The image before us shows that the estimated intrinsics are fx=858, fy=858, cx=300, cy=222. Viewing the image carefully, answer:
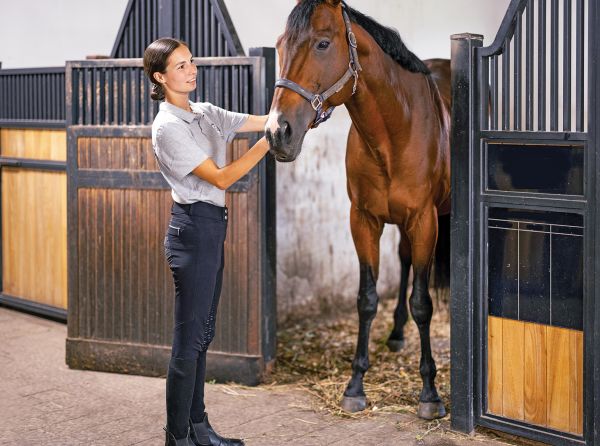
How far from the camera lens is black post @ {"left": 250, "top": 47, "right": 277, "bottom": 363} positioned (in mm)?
3764

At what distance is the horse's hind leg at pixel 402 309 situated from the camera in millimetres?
4461

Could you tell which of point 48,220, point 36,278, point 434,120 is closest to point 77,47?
point 48,220

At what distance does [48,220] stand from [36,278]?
0.39 m

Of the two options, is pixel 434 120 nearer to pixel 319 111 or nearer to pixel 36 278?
pixel 319 111

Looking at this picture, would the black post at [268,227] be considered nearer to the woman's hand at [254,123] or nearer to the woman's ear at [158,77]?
the woman's hand at [254,123]

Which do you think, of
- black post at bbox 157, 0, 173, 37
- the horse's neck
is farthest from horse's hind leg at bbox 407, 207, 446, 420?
black post at bbox 157, 0, 173, 37

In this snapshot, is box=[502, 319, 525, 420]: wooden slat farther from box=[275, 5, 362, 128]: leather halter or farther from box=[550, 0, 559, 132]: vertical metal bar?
box=[275, 5, 362, 128]: leather halter

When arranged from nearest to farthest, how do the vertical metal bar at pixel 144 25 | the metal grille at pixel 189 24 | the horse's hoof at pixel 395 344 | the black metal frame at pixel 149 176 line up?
the black metal frame at pixel 149 176 < the metal grille at pixel 189 24 < the vertical metal bar at pixel 144 25 < the horse's hoof at pixel 395 344

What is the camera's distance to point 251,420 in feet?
10.9

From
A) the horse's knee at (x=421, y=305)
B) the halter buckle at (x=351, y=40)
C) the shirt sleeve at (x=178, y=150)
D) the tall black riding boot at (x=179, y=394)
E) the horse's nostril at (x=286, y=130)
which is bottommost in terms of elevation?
the tall black riding boot at (x=179, y=394)

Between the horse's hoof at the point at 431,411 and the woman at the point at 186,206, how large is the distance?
40.3 inches

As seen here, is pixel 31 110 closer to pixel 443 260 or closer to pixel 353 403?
pixel 443 260

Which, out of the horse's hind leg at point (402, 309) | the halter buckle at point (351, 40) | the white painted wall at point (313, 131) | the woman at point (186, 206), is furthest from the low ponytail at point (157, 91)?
the white painted wall at point (313, 131)

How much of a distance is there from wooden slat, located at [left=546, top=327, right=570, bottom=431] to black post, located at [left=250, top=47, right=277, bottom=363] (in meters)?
1.36
